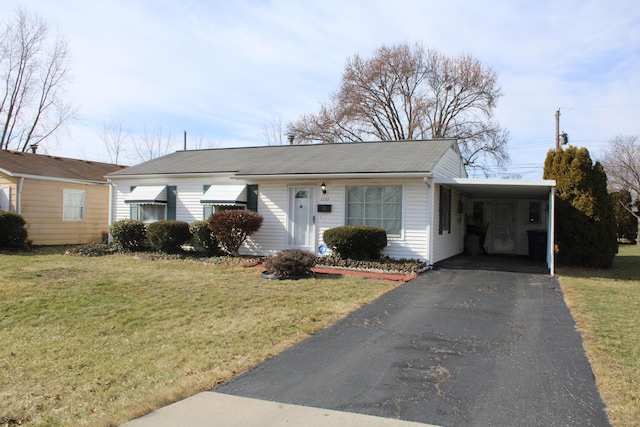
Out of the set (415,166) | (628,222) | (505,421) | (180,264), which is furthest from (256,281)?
(628,222)

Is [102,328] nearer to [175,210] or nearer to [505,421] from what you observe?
[505,421]

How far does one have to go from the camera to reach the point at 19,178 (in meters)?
16.5

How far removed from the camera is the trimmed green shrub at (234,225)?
12.9 m

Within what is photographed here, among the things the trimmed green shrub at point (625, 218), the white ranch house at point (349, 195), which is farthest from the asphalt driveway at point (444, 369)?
the trimmed green shrub at point (625, 218)

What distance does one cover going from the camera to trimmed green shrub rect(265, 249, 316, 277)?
10.3m

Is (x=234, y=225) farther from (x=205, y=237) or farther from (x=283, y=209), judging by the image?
(x=283, y=209)

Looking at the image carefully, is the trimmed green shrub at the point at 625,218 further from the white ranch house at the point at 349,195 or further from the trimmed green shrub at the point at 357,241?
the trimmed green shrub at the point at 357,241

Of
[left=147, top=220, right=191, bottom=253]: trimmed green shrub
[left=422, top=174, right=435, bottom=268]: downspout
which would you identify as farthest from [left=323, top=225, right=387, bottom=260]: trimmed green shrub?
[left=147, top=220, right=191, bottom=253]: trimmed green shrub

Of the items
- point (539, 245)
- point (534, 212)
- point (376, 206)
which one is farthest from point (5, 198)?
point (534, 212)

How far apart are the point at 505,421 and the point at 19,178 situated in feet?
59.0

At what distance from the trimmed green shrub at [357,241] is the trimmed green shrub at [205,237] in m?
3.76

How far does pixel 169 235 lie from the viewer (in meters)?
14.0

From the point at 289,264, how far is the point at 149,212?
7628 millimetres

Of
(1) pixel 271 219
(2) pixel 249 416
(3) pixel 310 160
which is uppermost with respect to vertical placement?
(3) pixel 310 160
